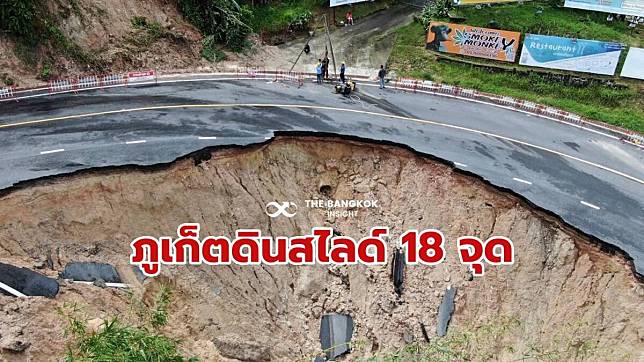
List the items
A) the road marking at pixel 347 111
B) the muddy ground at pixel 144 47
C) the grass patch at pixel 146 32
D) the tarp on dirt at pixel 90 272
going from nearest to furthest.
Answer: the tarp on dirt at pixel 90 272
the road marking at pixel 347 111
the muddy ground at pixel 144 47
the grass patch at pixel 146 32

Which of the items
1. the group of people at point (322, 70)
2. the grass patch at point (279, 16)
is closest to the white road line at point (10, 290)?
the group of people at point (322, 70)

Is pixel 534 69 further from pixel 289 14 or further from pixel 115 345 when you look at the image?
pixel 115 345

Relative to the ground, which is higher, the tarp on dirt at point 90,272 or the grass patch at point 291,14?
the grass patch at point 291,14

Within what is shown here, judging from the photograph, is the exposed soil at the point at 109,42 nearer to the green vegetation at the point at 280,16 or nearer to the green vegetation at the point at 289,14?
the green vegetation at the point at 280,16

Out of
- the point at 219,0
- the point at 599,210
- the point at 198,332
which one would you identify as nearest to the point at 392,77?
the point at 219,0

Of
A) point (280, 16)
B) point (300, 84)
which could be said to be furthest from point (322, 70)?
point (280, 16)

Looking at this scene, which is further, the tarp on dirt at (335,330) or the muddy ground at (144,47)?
the muddy ground at (144,47)
